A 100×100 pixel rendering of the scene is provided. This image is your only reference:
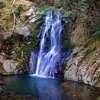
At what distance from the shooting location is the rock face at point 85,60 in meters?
12.5

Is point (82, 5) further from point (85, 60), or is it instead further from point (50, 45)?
point (50, 45)

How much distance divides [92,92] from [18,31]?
6552mm

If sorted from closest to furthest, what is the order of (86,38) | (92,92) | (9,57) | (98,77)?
(92,92)
(98,77)
(86,38)
(9,57)

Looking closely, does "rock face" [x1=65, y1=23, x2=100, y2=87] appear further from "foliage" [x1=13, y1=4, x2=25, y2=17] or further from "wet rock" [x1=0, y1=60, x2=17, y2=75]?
"foliage" [x1=13, y1=4, x2=25, y2=17]

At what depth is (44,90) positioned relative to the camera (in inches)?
440

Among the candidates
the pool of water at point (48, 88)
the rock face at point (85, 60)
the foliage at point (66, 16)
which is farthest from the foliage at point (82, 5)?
the pool of water at point (48, 88)

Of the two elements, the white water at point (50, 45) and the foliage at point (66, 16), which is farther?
the white water at point (50, 45)

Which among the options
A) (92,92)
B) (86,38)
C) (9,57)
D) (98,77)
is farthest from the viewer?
(9,57)

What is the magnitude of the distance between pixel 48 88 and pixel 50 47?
13.2ft

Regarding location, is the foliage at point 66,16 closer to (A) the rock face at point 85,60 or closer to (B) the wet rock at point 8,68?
(A) the rock face at point 85,60

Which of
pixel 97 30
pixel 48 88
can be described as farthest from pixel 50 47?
pixel 48 88

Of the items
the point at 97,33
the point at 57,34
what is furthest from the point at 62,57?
the point at 97,33

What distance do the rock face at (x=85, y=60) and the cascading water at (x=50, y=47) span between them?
1.00 m

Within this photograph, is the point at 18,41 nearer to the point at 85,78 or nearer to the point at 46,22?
the point at 46,22
